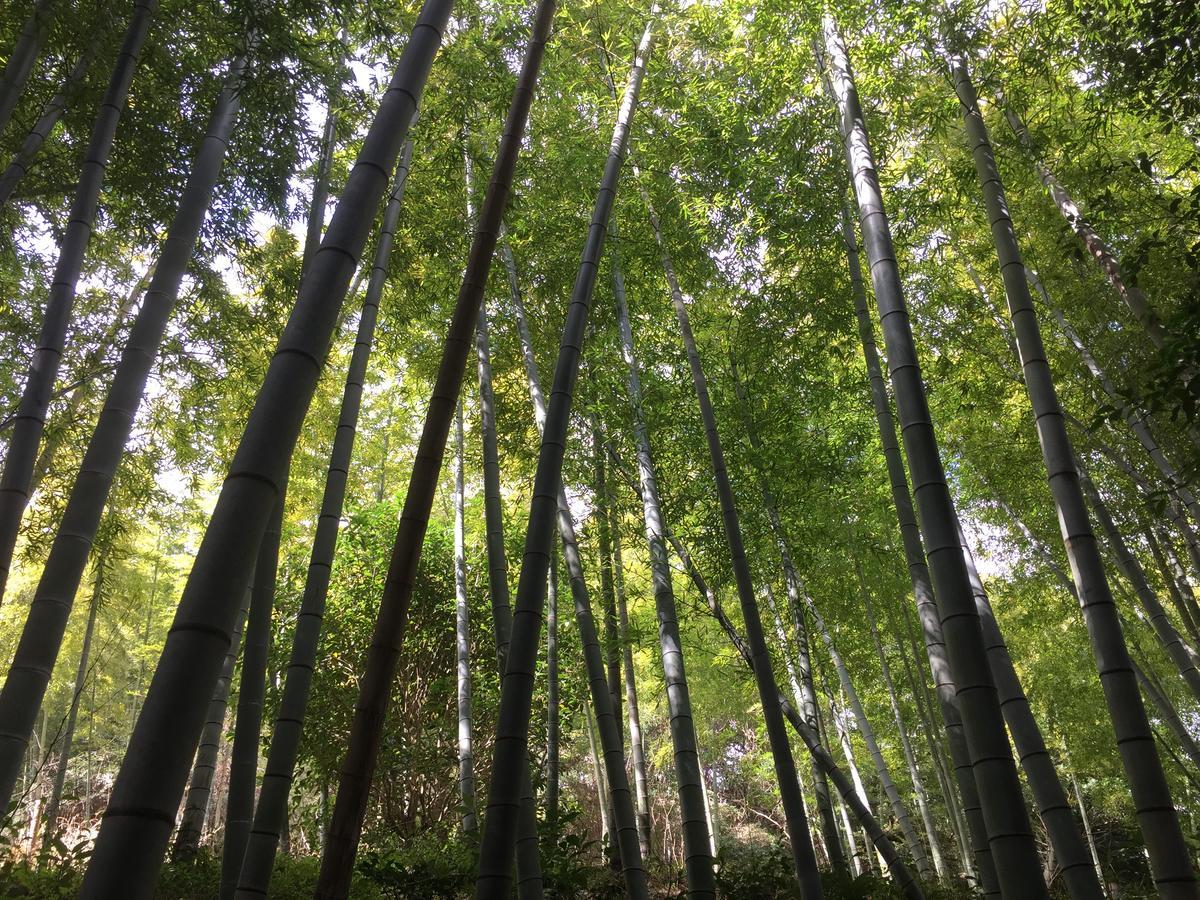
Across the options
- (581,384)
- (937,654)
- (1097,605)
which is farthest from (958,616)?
(581,384)

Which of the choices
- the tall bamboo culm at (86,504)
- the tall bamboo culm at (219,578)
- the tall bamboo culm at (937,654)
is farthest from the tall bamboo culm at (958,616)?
the tall bamboo culm at (86,504)

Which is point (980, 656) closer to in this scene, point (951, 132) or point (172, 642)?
point (172, 642)

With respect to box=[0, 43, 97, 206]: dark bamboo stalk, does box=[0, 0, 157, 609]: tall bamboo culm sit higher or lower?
lower

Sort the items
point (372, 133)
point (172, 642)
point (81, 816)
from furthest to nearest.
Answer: point (81, 816) → point (372, 133) → point (172, 642)

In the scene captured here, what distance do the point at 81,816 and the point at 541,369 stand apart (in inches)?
422

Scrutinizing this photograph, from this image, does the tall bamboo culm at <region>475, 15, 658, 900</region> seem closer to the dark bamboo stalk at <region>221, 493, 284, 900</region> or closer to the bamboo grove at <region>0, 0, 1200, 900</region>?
the bamboo grove at <region>0, 0, 1200, 900</region>

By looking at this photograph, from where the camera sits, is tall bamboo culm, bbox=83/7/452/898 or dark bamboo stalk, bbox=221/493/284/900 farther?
dark bamboo stalk, bbox=221/493/284/900

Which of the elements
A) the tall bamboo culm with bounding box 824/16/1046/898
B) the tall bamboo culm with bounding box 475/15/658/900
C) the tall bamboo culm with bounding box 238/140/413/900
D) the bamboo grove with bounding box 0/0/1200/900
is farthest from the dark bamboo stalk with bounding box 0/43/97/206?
the tall bamboo culm with bounding box 824/16/1046/898

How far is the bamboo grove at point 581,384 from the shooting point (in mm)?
2143

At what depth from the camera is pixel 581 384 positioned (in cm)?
619

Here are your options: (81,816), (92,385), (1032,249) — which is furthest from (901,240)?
(81,816)

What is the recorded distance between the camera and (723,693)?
13.3 metres

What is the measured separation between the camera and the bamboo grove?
7.03ft

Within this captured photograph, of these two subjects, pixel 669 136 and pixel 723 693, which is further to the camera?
pixel 723 693
